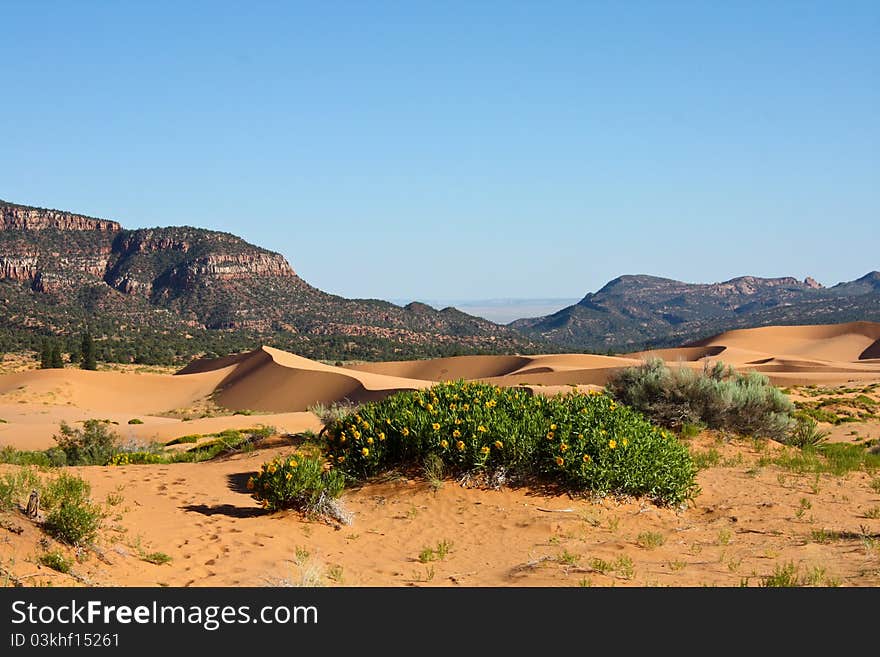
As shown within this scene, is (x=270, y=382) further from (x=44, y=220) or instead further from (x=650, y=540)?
(x=44, y=220)

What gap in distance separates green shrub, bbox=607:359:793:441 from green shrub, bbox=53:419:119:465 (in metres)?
11.0

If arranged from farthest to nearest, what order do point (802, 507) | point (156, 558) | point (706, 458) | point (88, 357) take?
point (88, 357), point (706, 458), point (802, 507), point (156, 558)

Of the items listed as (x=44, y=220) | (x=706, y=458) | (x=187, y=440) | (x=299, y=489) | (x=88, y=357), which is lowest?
(x=187, y=440)

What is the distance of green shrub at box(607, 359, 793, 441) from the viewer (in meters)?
14.6

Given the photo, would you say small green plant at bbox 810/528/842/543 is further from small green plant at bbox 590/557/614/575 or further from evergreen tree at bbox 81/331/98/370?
evergreen tree at bbox 81/331/98/370

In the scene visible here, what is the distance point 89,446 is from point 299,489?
9.41m

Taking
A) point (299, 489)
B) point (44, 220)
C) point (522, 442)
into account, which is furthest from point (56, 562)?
point (44, 220)

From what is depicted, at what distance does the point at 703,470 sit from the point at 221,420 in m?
19.5

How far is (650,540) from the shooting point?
7.54 metres

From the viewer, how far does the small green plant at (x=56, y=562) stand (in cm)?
588

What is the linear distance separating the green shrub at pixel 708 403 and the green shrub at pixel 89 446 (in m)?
11.0
